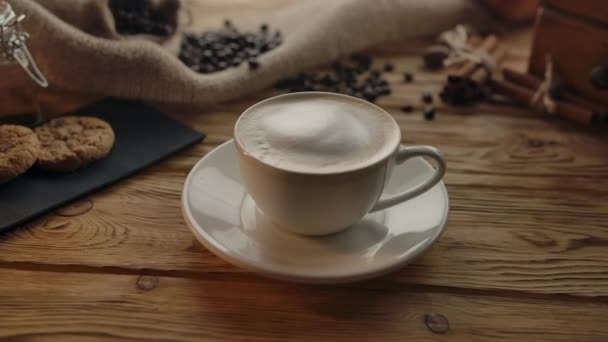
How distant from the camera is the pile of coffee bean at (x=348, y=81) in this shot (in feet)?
4.31

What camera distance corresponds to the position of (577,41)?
48.4 inches

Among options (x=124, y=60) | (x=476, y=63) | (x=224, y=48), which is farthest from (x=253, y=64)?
(x=476, y=63)

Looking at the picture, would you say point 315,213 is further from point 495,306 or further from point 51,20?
point 51,20

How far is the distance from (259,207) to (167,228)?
0.17m

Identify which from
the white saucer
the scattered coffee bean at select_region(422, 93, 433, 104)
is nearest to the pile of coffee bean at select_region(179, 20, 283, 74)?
the scattered coffee bean at select_region(422, 93, 433, 104)

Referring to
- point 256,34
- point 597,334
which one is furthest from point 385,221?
point 256,34

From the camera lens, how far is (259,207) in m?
0.79

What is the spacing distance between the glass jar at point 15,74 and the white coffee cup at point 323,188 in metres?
0.51

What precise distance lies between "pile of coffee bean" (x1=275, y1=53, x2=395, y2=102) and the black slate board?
32cm

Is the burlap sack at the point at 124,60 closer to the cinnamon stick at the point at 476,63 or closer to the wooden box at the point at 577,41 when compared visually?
the cinnamon stick at the point at 476,63

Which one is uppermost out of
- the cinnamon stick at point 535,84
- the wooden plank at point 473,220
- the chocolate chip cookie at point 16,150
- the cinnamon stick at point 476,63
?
the chocolate chip cookie at point 16,150

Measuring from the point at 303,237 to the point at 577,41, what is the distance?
81cm

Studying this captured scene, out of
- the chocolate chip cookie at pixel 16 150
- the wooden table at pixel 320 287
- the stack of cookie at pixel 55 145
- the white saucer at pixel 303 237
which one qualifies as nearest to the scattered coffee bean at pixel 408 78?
the wooden table at pixel 320 287

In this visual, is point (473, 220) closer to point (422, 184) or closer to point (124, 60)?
point (422, 184)
